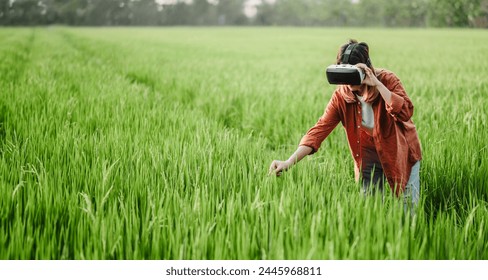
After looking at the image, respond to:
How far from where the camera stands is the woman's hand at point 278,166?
163cm

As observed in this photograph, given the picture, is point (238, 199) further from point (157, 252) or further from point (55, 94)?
point (55, 94)

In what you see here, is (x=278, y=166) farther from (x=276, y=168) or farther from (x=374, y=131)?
(x=374, y=131)

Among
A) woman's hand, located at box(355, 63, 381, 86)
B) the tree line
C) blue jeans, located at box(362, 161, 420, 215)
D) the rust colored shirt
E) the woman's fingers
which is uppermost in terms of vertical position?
the tree line

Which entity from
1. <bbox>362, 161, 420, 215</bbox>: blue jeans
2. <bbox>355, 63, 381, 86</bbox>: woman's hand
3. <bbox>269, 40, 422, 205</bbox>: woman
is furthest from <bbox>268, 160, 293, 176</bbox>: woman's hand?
<bbox>355, 63, 381, 86</bbox>: woman's hand

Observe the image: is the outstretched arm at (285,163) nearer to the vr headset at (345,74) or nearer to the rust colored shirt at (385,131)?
the rust colored shirt at (385,131)

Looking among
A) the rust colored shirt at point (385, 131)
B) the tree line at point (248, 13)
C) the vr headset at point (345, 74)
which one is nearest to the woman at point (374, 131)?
the rust colored shirt at point (385, 131)

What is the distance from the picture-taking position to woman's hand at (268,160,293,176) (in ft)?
5.36

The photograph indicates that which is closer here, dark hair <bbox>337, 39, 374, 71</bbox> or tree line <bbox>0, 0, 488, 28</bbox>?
dark hair <bbox>337, 39, 374, 71</bbox>

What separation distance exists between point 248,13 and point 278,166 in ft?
199

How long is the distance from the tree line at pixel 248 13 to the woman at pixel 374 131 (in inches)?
141

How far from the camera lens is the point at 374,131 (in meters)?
1.77

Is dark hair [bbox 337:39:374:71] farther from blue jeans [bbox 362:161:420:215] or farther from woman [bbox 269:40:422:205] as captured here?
blue jeans [bbox 362:161:420:215]
